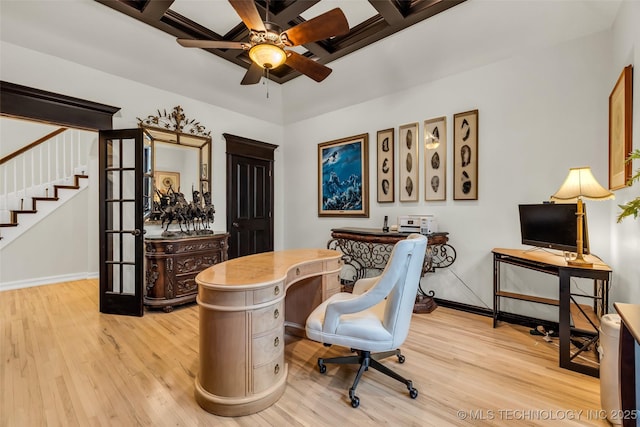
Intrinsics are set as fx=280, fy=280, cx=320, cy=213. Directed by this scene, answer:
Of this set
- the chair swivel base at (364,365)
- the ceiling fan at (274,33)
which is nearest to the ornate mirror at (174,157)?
the ceiling fan at (274,33)

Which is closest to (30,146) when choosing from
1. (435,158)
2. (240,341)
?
(240,341)

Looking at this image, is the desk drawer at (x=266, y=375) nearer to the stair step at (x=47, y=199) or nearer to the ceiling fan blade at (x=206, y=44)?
the ceiling fan blade at (x=206, y=44)

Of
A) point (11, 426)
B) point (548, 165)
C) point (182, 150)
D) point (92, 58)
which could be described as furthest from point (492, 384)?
point (92, 58)

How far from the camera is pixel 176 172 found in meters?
4.11

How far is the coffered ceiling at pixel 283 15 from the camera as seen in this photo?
9.37ft

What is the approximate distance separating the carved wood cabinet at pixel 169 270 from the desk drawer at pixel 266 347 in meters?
2.02

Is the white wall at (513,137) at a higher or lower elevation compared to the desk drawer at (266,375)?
higher

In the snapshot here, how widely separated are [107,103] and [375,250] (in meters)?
4.10

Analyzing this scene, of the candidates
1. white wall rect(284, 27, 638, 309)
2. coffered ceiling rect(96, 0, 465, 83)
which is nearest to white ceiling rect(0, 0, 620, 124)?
coffered ceiling rect(96, 0, 465, 83)

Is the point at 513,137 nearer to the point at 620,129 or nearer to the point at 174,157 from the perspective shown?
the point at 620,129

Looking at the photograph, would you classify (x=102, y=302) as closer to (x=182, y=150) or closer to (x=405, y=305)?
(x=182, y=150)

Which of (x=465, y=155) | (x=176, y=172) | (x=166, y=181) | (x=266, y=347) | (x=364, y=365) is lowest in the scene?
(x=364, y=365)

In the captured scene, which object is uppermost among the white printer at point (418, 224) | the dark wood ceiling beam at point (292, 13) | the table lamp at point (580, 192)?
the dark wood ceiling beam at point (292, 13)

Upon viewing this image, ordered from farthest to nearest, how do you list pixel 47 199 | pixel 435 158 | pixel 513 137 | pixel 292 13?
pixel 47 199 < pixel 435 158 < pixel 513 137 < pixel 292 13
